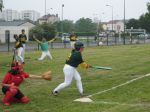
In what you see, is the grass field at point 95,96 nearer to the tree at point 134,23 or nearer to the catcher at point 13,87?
the catcher at point 13,87

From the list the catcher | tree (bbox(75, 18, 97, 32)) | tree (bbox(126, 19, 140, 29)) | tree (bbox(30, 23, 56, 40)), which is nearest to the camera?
the catcher

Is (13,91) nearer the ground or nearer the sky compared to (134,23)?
nearer the ground

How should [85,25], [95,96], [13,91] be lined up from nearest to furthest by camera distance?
[13,91], [95,96], [85,25]

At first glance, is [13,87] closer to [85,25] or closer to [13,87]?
[13,87]

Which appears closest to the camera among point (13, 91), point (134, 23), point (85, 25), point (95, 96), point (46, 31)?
point (13, 91)

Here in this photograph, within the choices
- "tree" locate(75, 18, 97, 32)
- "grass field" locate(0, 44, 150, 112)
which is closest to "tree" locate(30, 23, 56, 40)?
"grass field" locate(0, 44, 150, 112)

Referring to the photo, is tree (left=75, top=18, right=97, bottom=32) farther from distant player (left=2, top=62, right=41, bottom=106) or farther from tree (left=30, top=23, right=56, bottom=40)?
distant player (left=2, top=62, right=41, bottom=106)

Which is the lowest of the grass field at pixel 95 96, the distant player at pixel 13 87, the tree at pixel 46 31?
the grass field at pixel 95 96

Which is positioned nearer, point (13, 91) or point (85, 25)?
point (13, 91)

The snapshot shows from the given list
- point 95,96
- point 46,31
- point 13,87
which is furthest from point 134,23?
point 13,87

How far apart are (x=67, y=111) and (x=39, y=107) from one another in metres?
0.90

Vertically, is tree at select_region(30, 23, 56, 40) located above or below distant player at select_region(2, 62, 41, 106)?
above

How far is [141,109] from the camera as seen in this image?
1048cm

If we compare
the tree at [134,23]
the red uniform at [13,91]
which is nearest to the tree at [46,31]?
the tree at [134,23]
